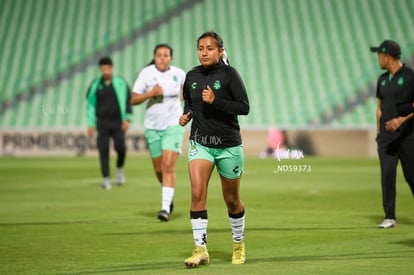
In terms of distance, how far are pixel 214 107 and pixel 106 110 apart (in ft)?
33.9

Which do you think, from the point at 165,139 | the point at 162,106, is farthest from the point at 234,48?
the point at 165,139

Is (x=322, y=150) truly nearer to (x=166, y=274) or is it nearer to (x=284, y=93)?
(x=284, y=93)

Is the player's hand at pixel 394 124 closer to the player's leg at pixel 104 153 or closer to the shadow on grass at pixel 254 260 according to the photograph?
the shadow on grass at pixel 254 260

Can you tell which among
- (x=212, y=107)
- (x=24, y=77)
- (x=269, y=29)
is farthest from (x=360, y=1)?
(x=212, y=107)

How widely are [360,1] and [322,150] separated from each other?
36.4 ft

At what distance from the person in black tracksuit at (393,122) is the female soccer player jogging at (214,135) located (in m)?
3.21

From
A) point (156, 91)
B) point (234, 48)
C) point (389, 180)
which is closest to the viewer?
point (389, 180)

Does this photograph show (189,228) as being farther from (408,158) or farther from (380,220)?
(408,158)

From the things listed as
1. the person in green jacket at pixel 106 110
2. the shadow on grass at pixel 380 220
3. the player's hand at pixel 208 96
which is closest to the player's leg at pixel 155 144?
the shadow on grass at pixel 380 220

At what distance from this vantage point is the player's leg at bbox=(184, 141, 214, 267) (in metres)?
8.23

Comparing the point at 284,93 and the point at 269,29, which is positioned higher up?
the point at 269,29

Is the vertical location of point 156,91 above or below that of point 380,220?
above

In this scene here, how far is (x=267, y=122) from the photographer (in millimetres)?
32812

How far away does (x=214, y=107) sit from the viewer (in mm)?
8273
